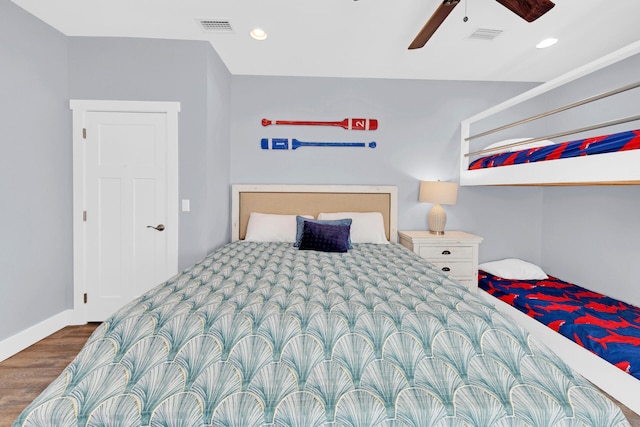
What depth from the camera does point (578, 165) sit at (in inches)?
76.0

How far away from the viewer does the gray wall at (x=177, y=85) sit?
2689 mm

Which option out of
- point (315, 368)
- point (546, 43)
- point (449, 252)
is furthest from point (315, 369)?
point (546, 43)

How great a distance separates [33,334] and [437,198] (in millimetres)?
3642

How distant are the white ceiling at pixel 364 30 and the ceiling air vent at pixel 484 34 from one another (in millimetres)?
49

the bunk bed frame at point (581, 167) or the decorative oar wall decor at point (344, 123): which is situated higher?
the decorative oar wall decor at point (344, 123)

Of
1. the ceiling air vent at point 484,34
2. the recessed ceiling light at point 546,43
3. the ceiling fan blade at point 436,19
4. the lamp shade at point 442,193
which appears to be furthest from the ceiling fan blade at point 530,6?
the lamp shade at point 442,193

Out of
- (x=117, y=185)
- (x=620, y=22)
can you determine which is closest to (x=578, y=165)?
(x=620, y=22)

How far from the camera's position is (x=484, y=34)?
2.50 meters

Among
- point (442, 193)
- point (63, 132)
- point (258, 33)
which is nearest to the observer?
point (258, 33)

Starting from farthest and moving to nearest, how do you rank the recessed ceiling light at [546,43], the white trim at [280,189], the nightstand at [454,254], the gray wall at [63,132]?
the white trim at [280,189] → the nightstand at [454,254] → the recessed ceiling light at [546,43] → the gray wall at [63,132]

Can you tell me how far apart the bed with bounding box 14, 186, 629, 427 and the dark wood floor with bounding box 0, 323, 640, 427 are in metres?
1.13

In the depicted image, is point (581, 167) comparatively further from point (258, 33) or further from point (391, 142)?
point (258, 33)

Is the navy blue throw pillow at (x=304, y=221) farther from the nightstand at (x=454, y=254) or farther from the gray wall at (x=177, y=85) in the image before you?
the gray wall at (x=177, y=85)

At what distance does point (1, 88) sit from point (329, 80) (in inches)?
105
